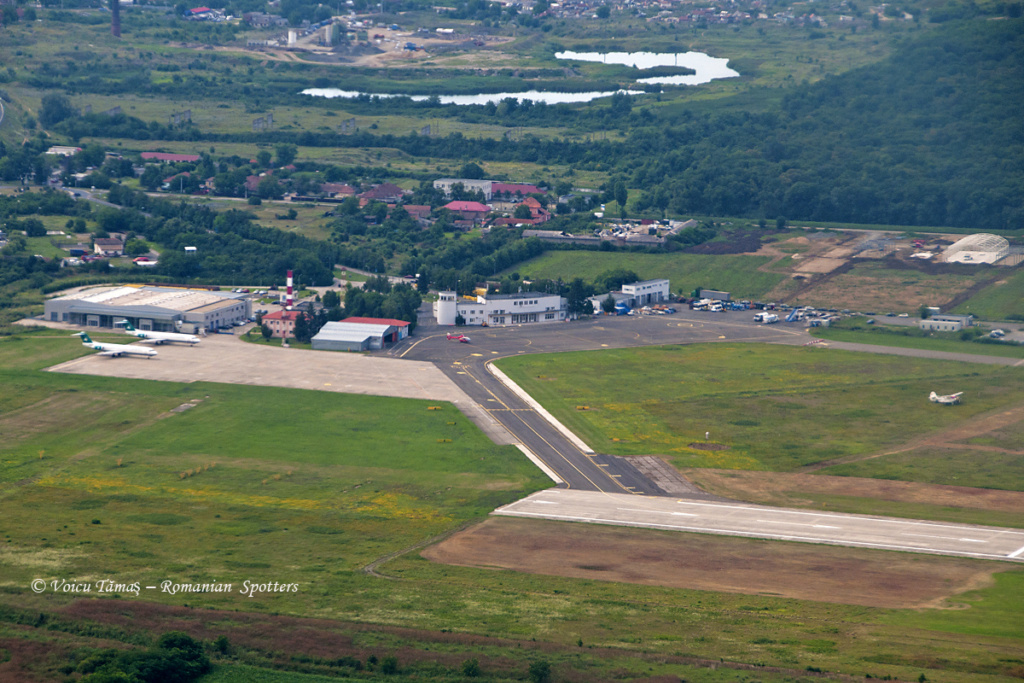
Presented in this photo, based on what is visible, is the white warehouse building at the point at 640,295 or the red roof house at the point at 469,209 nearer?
the white warehouse building at the point at 640,295

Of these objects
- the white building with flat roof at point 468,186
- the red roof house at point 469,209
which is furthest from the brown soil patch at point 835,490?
the white building with flat roof at point 468,186

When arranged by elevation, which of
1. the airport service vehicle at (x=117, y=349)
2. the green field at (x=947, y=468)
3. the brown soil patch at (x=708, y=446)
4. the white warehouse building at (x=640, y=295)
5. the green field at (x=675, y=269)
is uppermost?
the green field at (x=675, y=269)

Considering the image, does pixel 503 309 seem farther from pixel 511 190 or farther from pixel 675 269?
pixel 511 190

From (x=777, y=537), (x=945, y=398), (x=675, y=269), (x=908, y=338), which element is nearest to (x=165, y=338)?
(x=777, y=537)

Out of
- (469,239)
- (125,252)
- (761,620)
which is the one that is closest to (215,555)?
(761,620)

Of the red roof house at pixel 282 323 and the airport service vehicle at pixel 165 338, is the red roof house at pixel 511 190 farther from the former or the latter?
the airport service vehicle at pixel 165 338

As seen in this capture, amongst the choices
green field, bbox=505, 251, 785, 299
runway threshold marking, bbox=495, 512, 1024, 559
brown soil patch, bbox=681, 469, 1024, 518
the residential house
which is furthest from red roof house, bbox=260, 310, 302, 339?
runway threshold marking, bbox=495, 512, 1024, 559
